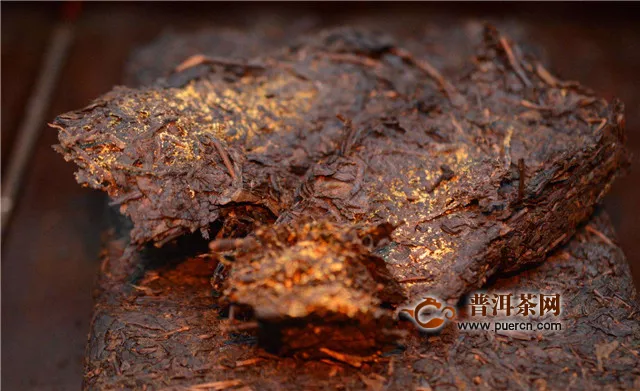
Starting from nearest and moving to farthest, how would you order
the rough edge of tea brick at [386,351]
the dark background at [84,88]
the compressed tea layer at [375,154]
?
the rough edge of tea brick at [386,351] → the compressed tea layer at [375,154] → the dark background at [84,88]

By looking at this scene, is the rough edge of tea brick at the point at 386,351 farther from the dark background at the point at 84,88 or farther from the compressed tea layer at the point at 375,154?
the dark background at the point at 84,88

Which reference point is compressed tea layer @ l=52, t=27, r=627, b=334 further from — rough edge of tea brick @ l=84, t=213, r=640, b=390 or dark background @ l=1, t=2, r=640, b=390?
dark background @ l=1, t=2, r=640, b=390

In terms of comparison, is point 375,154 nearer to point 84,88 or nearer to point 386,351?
point 386,351

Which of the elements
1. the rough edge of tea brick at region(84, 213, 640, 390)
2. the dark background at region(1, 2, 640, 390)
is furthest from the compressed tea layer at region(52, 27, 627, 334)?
the dark background at region(1, 2, 640, 390)

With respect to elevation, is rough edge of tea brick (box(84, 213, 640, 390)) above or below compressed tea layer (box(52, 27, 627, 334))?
below

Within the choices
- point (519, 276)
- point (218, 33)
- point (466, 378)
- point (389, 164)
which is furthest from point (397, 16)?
point (466, 378)

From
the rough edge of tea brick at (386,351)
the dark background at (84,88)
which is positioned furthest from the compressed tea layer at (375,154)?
the dark background at (84,88)

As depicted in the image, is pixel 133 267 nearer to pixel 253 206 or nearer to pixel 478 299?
pixel 253 206
